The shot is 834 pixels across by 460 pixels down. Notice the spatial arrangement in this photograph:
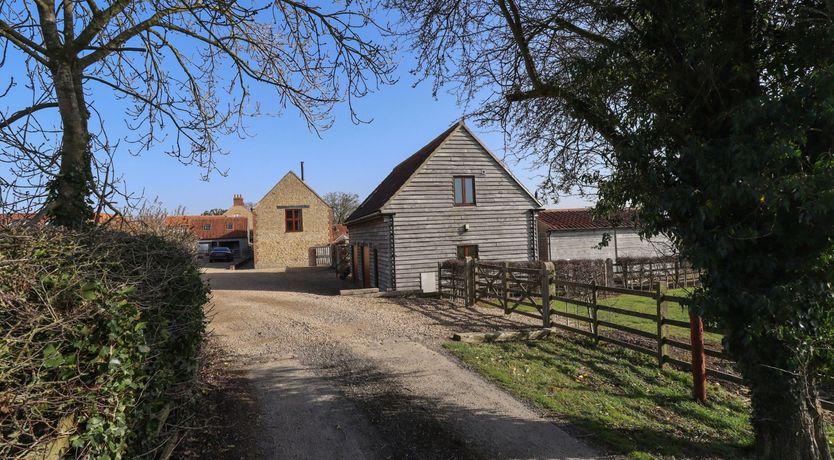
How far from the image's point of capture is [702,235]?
153 inches

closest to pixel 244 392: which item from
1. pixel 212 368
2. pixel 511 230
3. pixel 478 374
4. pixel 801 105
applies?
pixel 212 368

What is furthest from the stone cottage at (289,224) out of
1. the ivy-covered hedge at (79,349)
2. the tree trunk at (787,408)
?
the tree trunk at (787,408)

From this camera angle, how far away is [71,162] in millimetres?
5164

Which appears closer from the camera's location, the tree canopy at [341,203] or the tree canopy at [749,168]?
the tree canopy at [749,168]

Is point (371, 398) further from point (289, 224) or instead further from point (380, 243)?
point (289, 224)

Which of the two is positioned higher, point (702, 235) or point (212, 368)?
point (702, 235)

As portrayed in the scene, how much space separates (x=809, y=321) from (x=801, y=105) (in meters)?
1.70

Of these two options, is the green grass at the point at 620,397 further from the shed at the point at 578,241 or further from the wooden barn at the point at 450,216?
the shed at the point at 578,241

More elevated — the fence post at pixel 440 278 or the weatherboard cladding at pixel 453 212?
the weatherboard cladding at pixel 453 212

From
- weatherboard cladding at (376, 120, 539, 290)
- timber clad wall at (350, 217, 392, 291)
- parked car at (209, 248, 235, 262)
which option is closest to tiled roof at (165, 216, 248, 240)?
parked car at (209, 248, 235, 262)

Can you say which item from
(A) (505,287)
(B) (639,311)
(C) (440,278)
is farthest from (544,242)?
(A) (505,287)

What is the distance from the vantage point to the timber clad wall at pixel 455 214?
1811 centimetres

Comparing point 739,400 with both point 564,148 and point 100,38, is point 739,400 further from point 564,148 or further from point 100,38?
point 100,38

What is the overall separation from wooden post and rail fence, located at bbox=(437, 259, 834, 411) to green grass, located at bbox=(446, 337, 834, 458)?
335 millimetres
